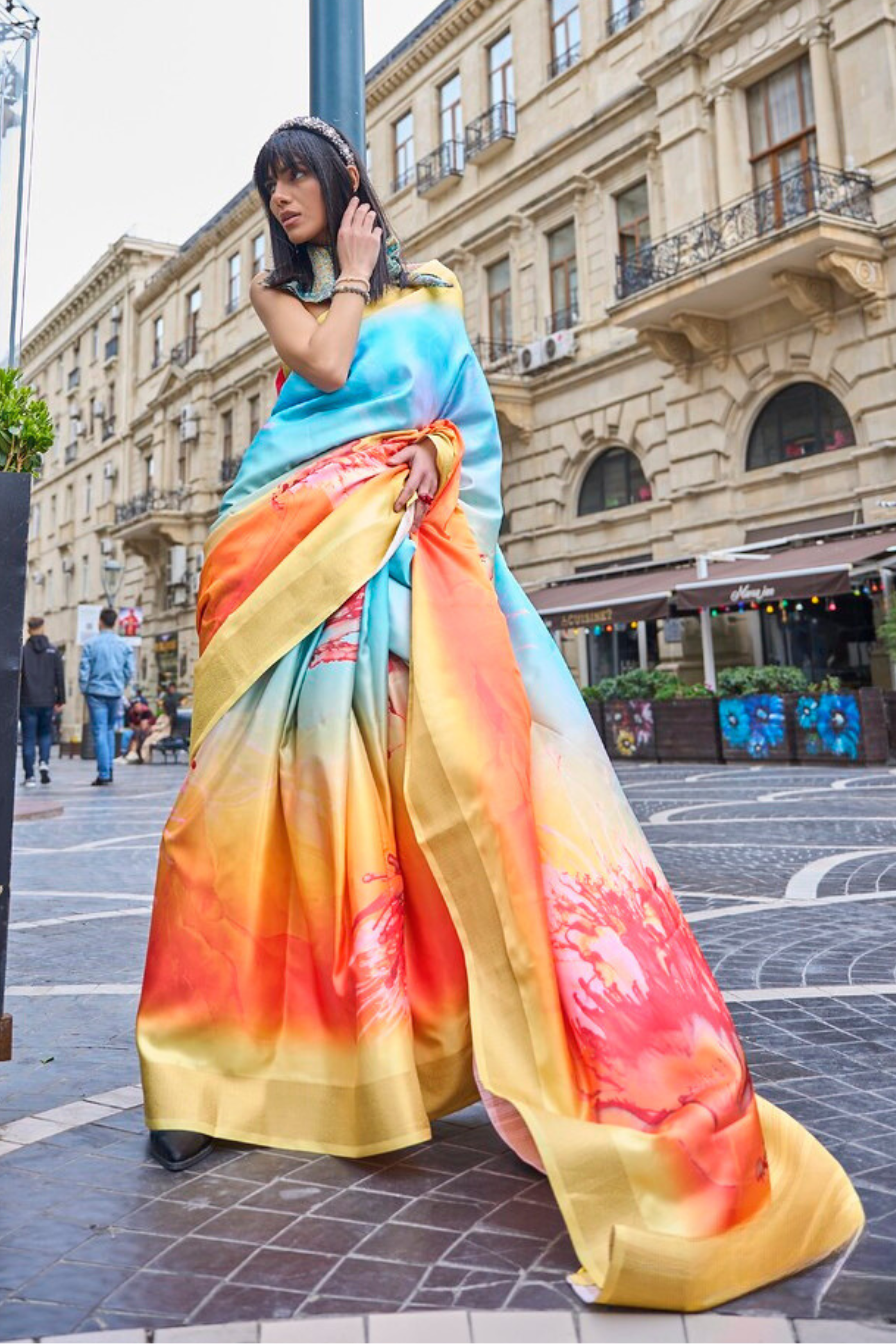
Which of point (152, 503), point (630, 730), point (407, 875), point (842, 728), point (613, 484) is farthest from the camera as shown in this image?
point (152, 503)

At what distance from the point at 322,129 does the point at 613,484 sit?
60.7ft

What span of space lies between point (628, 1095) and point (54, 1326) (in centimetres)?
78

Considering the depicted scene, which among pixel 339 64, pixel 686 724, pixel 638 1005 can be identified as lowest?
pixel 638 1005

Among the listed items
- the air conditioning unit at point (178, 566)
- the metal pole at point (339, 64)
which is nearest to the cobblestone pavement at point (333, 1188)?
the metal pole at point (339, 64)

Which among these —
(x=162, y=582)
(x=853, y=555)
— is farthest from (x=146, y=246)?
(x=853, y=555)

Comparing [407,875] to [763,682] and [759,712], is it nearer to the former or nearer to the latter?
[759,712]

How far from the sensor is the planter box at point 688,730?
47.5ft

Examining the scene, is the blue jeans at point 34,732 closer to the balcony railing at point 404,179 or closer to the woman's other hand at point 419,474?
the woman's other hand at point 419,474

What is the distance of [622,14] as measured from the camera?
64.7ft

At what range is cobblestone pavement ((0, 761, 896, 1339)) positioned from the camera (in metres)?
1.38

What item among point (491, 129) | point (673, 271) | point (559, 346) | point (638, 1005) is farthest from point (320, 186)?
point (491, 129)

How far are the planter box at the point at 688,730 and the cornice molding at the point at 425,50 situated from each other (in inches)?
599

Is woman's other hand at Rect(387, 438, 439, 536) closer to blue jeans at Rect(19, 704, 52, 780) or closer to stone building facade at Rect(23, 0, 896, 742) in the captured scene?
blue jeans at Rect(19, 704, 52, 780)

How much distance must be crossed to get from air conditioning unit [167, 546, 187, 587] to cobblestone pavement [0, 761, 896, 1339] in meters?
29.9
